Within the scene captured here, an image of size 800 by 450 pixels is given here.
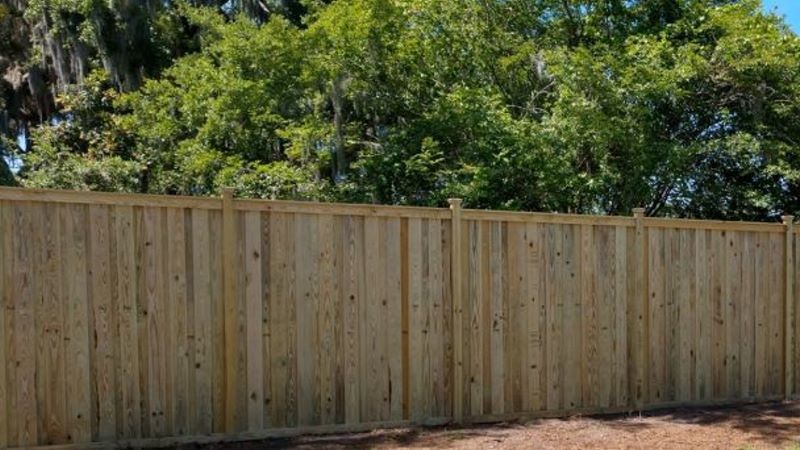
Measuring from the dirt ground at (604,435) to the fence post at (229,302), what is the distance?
0.25 m

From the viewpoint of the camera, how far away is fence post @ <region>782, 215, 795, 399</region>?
7.59 m

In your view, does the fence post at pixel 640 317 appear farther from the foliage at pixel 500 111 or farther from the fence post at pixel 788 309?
the foliage at pixel 500 111

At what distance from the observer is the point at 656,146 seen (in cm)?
944

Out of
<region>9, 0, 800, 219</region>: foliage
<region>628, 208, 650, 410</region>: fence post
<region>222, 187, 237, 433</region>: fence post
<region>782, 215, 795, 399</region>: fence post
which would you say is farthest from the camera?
<region>9, 0, 800, 219</region>: foliage

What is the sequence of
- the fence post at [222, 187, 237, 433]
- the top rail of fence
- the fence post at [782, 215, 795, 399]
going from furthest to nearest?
the fence post at [782, 215, 795, 399] → the fence post at [222, 187, 237, 433] → the top rail of fence

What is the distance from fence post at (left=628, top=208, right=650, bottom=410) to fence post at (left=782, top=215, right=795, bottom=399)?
5.52 ft

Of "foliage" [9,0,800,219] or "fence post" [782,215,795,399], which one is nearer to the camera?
"fence post" [782,215,795,399]

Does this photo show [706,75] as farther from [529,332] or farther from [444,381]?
[444,381]

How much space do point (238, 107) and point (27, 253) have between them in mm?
6054

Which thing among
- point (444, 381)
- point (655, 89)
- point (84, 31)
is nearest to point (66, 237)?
point (444, 381)

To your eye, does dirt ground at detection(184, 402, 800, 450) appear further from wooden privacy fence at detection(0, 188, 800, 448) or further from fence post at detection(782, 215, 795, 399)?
fence post at detection(782, 215, 795, 399)

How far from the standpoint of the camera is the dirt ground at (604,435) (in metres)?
5.41

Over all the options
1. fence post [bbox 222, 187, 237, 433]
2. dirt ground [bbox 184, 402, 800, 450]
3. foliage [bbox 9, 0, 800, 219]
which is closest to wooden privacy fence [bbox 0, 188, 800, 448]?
fence post [bbox 222, 187, 237, 433]

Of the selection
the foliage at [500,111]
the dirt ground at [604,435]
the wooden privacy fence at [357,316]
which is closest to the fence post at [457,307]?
the wooden privacy fence at [357,316]
